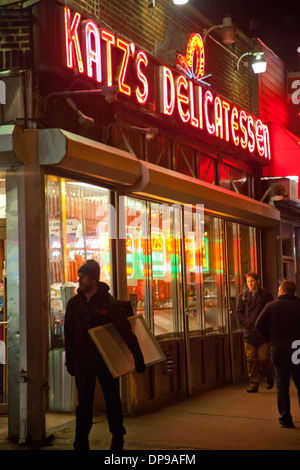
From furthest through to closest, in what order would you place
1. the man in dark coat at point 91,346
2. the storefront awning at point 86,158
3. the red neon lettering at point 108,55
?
1. the red neon lettering at point 108,55
2. the storefront awning at point 86,158
3. the man in dark coat at point 91,346

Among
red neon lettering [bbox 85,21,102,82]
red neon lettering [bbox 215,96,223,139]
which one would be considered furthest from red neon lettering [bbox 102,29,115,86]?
red neon lettering [bbox 215,96,223,139]

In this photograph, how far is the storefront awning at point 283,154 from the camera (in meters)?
15.2

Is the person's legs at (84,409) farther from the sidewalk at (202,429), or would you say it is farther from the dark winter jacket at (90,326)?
the sidewalk at (202,429)

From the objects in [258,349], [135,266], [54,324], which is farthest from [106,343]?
[258,349]

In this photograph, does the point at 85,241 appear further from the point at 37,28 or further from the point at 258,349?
the point at 258,349

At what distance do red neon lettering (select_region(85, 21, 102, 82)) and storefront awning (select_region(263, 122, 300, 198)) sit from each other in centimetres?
720

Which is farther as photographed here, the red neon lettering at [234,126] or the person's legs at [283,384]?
the red neon lettering at [234,126]

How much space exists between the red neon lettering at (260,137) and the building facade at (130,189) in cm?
4

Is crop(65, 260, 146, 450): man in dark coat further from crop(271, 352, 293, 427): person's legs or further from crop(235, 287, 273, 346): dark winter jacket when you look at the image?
crop(235, 287, 273, 346): dark winter jacket

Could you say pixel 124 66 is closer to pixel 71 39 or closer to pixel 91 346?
pixel 71 39

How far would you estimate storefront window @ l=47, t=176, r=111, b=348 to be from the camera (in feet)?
29.8

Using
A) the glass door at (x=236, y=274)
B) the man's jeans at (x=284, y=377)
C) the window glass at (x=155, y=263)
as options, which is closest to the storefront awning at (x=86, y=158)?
the window glass at (x=155, y=263)

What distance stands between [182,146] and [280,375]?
193 inches
